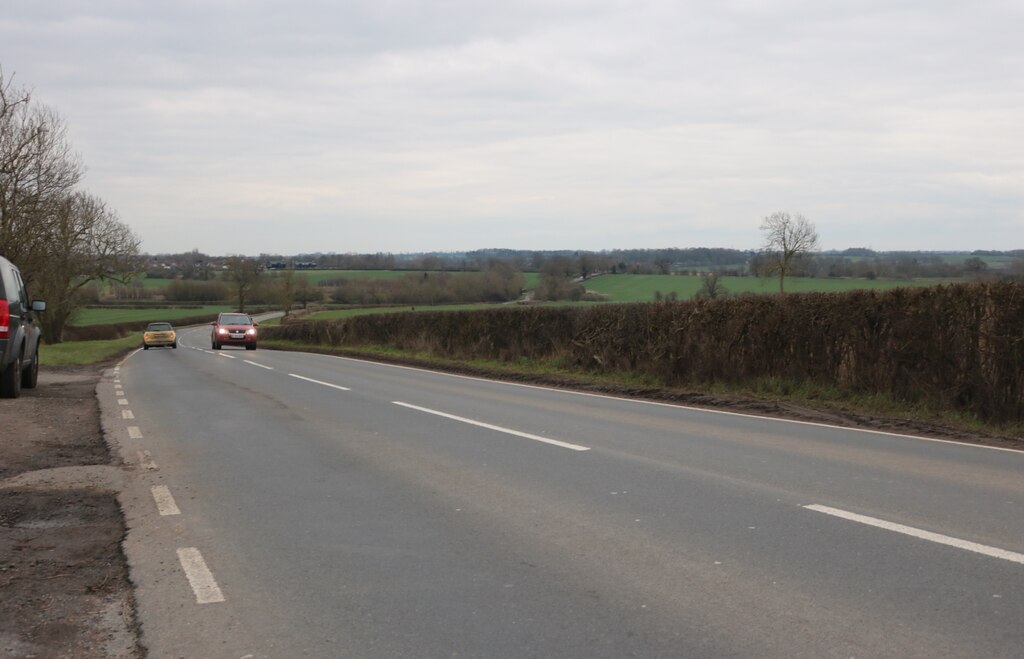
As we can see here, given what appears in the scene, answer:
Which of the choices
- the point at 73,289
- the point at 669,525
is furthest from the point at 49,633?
the point at 73,289

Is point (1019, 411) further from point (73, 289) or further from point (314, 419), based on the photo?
point (73, 289)

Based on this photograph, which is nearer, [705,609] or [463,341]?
[705,609]

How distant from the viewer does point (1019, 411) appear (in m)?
11.9

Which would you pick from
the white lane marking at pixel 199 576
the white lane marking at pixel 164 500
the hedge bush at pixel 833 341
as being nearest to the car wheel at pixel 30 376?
the white lane marking at pixel 164 500

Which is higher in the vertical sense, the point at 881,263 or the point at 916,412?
the point at 881,263

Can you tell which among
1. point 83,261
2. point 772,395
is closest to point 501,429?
point 772,395

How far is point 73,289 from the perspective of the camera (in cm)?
5666

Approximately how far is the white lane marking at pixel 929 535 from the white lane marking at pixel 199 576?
4388 mm

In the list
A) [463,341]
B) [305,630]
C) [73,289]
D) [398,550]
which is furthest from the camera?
[73,289]

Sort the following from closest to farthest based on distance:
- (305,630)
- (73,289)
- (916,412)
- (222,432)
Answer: (305,630), (222,432), (916,412), (73,289)

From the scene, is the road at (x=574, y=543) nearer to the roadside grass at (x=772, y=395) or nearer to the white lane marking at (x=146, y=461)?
the white lane marking at (x=146, y=461)

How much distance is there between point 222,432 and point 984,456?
9.26 meters

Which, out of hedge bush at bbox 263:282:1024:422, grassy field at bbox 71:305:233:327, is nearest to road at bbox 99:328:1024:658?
hedge bush at bbox 263:282:1024:422

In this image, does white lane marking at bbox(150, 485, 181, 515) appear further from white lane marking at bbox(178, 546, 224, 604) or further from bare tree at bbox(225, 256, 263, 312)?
bare tree at bbox(225, 256, 263, 312)
